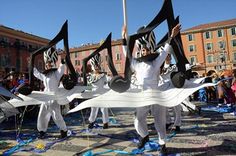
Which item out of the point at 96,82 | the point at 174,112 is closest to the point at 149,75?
the point at 174,112

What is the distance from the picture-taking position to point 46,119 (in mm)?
6148

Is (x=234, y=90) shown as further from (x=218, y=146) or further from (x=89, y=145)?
(x=89, y=145)

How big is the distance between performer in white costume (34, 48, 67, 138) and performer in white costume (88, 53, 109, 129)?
124cm

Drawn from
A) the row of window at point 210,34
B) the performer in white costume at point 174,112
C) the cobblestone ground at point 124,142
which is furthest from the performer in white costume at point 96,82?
the row of window at point 210,34

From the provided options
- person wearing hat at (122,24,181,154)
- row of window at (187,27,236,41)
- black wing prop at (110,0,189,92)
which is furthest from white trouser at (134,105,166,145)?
row of window at (187,27,236,41)

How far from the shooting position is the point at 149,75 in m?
4.49

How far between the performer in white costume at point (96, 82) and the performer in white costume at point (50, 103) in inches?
48.8

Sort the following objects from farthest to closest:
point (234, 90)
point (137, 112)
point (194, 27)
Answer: point (194, 27) → point (234, 90) → point (137, 112)

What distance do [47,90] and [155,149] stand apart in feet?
9.90

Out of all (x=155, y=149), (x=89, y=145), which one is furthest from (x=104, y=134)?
(x=155, y=149)

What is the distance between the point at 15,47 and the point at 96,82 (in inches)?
1792

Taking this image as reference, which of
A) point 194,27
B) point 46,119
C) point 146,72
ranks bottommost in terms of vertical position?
point 46,119

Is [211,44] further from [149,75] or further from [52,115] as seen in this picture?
[149,75]

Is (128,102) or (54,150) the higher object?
(128,102)
